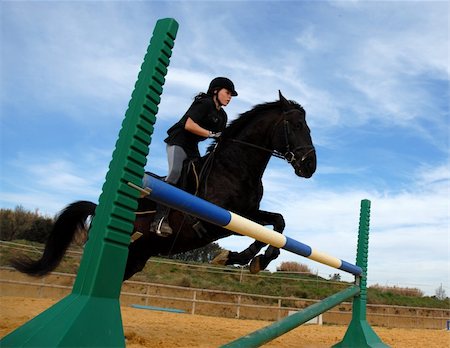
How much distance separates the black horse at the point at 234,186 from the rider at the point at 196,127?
0.11m

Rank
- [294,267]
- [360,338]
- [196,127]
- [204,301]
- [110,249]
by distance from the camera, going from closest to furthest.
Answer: [110,249] < [196,127] < [360,338] < [204,301] < [294,267]

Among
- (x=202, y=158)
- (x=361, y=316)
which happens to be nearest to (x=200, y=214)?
(x=202, y=158)

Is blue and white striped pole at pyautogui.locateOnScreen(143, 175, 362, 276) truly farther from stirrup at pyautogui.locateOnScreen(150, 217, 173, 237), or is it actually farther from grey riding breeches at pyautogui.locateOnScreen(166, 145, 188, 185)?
grey riding breeches at pyautogui.locateOnScreen(166, 145, 188, 185)

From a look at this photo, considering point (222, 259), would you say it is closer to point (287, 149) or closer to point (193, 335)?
point (287, 149)

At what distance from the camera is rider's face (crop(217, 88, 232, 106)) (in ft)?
10.6

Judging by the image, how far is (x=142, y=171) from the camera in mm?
1163

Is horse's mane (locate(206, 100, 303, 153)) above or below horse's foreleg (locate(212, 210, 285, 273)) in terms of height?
above

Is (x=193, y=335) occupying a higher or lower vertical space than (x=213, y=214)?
lower

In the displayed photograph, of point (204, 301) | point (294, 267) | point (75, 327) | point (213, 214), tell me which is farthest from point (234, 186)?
point (294, 267)

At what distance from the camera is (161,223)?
288 cm

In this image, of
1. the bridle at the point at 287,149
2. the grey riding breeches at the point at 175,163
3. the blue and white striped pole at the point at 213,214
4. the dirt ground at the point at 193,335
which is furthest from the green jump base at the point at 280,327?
the dirt ground at the point at 193,335

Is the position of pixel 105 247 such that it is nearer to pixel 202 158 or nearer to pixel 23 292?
pixel 202 158

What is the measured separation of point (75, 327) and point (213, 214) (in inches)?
26.6

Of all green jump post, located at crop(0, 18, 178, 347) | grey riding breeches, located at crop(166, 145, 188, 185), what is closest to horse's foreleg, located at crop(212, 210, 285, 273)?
grey riding breeches, located at crop(166, 145, 188, 185)
